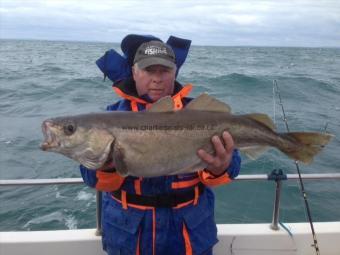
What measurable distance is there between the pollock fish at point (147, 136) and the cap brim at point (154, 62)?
49cm

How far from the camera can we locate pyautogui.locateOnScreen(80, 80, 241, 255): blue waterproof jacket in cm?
324

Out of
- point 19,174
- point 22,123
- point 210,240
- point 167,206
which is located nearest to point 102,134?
point 167,206

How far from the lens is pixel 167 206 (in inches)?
128

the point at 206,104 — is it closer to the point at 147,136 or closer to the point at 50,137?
the point at 147,136

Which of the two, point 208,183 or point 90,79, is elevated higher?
point 208,183

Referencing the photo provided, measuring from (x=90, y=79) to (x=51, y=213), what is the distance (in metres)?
19.4

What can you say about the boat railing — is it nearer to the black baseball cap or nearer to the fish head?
the fish head

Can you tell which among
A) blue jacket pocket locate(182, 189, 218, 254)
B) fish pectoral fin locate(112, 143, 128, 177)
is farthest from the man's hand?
fish pectoral fin locate(112, 143, 128, 177)

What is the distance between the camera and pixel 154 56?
3418 millimetres

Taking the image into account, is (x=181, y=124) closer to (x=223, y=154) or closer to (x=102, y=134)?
(x=223, y=154)

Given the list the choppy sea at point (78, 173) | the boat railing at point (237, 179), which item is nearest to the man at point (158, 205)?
the boat railing at point (237, 179)

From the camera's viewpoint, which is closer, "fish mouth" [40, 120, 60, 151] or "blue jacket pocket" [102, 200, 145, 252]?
"fish mouth" [40, 120, 60, 151]

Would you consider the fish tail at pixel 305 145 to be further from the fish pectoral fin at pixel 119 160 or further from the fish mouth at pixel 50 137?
the fish mouth at pixel 50 137

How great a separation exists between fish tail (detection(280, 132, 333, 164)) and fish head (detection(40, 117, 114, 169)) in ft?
4.51
